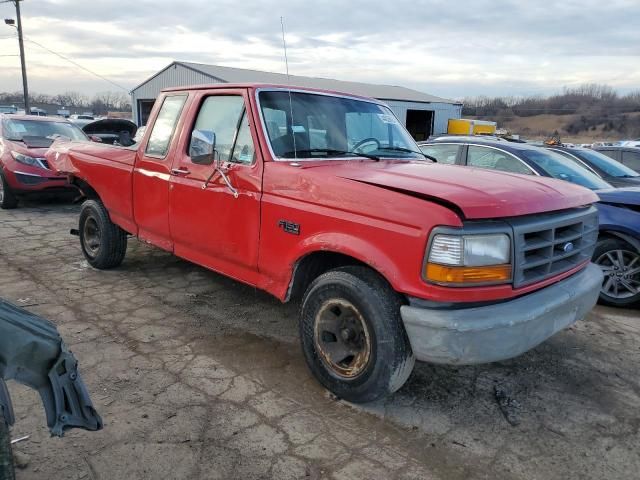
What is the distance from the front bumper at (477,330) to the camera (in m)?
2.58

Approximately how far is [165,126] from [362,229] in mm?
2607

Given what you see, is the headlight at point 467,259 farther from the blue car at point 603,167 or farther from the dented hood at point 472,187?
the blue car at point 603,167

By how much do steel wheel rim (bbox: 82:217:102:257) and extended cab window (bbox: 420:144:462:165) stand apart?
4337 mm

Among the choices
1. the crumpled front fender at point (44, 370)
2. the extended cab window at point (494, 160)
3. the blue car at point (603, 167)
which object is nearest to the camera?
the crumpled front fender at point (44, 370)

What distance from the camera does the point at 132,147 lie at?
16.2 ft

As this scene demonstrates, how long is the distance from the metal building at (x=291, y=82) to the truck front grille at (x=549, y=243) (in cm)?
2283

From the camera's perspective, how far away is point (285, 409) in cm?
307

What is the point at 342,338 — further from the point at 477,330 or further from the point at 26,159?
the point at 26,159

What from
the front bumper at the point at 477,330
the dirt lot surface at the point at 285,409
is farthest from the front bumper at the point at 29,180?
the front bumper at the point at 477,330

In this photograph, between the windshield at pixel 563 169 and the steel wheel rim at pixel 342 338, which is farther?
the windshield at pixel 563 169

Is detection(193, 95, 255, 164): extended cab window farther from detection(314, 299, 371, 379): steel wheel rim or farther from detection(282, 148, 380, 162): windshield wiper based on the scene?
detection(314, 299, 371, 379): steel wheel rim

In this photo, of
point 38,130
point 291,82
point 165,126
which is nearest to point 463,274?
point 165,126

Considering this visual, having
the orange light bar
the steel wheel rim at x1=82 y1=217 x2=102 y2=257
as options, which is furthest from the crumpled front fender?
the steel wheel rim at x1=82 y1=217 x2=102 y2=257

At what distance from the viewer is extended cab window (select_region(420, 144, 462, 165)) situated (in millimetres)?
6898
